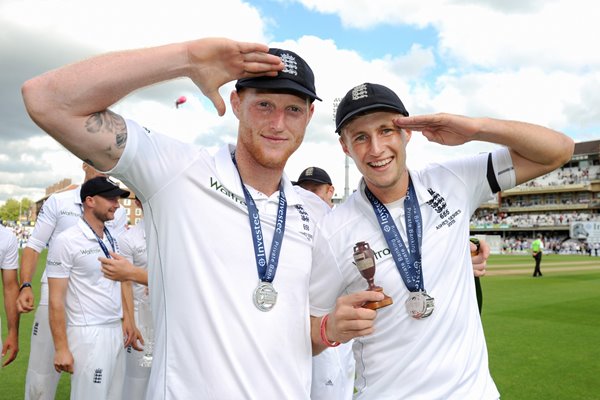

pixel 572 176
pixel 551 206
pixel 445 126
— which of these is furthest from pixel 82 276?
pixel 572 176

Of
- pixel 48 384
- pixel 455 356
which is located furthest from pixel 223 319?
pixel 48 384

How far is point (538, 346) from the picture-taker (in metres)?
9.48

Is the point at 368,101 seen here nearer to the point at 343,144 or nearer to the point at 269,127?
the point at 343,144

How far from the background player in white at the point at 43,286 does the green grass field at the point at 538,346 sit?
1.69 meters

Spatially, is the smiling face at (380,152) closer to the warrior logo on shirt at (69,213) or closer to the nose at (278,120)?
the nose at (278,120)

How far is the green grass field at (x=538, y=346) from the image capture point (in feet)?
22.8

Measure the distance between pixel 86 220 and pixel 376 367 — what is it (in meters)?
3.80

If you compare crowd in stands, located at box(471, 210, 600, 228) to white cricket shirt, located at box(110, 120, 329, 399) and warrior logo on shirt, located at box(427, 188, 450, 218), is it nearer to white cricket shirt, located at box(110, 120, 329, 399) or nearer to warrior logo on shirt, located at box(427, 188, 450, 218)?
warrior logo on shirt, located at box(427, 188, 450, 218)

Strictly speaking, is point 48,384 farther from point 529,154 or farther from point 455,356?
point 529,154

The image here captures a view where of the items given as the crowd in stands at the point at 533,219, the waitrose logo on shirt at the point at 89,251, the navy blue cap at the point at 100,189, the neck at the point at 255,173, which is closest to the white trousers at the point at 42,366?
the waitrose logo on shirt at the point at 89,251

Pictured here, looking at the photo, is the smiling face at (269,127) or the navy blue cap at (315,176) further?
the navy blue cap at (315,176)

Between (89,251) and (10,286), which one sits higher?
(89,251)

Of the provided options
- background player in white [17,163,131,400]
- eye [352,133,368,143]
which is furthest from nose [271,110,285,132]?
background player in white [17,163,131,400]

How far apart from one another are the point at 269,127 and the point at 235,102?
329 mm
